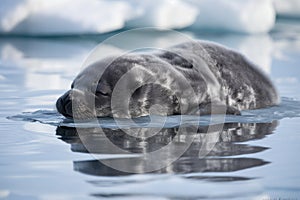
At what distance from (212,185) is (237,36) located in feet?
37.9

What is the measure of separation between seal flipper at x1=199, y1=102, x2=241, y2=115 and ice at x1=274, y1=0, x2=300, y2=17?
11416 millimetres

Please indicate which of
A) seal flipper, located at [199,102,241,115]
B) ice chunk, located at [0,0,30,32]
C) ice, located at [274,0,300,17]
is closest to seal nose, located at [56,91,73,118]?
seal flipper, located at [199,102,241,115]

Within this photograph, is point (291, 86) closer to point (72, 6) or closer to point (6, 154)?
point (6, 154)

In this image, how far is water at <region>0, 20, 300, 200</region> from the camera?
3.54 m

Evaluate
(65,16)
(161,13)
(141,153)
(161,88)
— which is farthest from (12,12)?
(141,153)

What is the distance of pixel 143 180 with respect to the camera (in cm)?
370

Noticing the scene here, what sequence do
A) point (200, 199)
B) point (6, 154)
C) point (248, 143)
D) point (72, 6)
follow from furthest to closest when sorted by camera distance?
point (72, 6) → point (248, 143) → point (6, 154) → point (200, 199)

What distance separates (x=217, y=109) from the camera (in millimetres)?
5961

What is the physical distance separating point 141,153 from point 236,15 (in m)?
10.4

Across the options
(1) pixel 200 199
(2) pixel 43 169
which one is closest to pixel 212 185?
(1) pixel 200 199

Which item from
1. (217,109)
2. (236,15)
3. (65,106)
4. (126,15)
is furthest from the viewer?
(236,15)

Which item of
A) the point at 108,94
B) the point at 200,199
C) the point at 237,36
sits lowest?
the point at 200,199

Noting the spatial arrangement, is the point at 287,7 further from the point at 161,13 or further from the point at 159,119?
the point at 159,119

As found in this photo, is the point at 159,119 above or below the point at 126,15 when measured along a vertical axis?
below
